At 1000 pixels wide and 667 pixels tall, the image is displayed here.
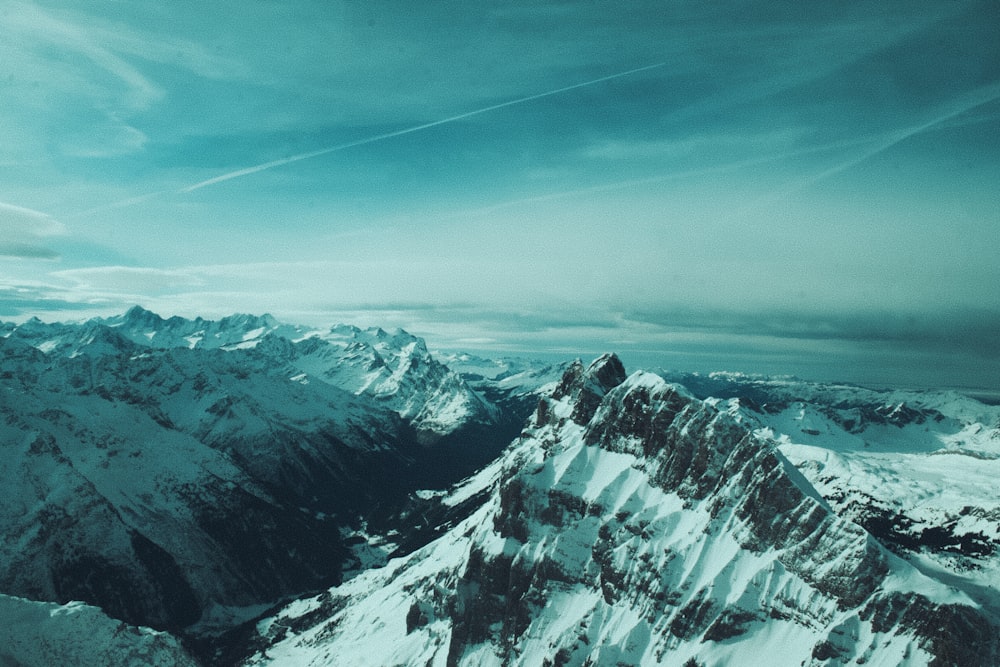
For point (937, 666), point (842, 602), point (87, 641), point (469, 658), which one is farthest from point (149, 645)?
point (937, 666)

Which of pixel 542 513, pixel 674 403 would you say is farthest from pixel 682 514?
pixel 542 513

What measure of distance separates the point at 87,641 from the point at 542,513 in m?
107

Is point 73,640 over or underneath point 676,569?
underneath

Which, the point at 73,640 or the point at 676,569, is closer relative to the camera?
the point at 73,640

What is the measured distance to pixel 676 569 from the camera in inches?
5428

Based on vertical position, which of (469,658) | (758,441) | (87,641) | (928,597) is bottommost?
(469,658)

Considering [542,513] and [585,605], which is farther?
[542,513]

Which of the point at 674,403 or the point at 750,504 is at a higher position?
the point at 674,403

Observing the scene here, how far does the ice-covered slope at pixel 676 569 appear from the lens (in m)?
106

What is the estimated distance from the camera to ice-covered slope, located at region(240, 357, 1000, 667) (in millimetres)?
105938

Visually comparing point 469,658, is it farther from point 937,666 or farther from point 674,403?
point 937,666

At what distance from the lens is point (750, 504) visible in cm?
13375

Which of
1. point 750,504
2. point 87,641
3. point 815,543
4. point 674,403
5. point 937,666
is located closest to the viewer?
point 937,666

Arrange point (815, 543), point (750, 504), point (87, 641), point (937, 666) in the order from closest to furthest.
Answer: point (937, 666) → point (87, 641) → point (815, 543) → point (750, 504)
